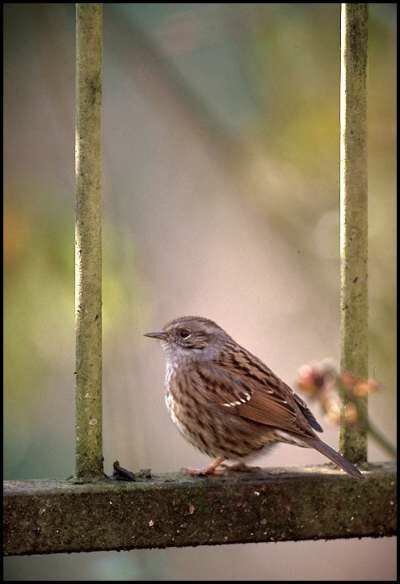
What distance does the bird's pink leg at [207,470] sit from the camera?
247 centimetres

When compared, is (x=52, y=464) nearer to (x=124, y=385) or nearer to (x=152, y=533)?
(x=124, y=385)

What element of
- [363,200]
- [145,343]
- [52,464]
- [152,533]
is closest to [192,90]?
[145,343]

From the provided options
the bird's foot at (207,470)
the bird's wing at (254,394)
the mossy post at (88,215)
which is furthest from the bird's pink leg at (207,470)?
the mossy post at (88,215)

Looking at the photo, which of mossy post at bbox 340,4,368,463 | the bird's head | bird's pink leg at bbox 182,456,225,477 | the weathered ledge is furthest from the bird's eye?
mossy post at bbox 340,4,368,463

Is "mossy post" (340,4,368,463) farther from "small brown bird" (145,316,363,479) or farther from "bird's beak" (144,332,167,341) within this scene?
"bird's beak" (144,332,167,341)

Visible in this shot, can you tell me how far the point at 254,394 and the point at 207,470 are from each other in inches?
15.9

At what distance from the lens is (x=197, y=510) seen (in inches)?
89.8

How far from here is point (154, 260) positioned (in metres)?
3.16

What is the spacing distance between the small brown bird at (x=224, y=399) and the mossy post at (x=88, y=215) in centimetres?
60

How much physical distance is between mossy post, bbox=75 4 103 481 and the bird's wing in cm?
75

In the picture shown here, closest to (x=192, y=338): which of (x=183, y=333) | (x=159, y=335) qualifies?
(x=183, y=333)

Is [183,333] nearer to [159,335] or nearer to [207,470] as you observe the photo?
[159,335]

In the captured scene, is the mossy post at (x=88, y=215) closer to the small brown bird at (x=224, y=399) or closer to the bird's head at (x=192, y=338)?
the small brown bird at (x=224, y=399)

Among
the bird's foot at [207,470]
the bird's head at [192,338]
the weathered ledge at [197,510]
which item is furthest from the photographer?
the bird's head at [192,338]
